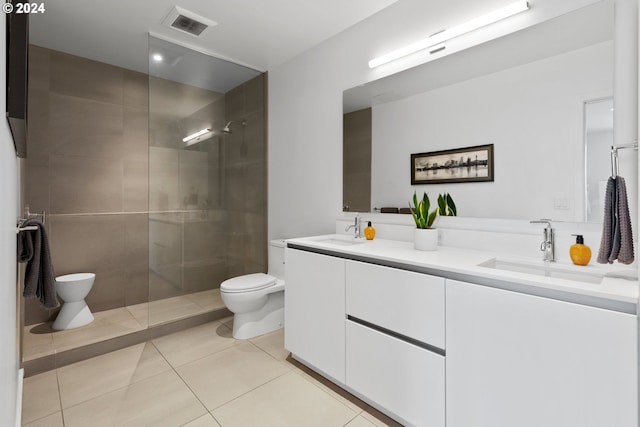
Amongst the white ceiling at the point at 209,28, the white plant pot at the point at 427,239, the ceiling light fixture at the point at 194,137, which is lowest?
the white plant pot at the point at 427,239

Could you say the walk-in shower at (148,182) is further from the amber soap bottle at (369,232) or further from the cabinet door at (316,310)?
the amber soap bottle at (369,232)

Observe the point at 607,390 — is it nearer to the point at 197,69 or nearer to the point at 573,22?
the point at 573,22

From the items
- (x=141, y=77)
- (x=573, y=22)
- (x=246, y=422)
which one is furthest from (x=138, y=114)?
(x=573, y=22)

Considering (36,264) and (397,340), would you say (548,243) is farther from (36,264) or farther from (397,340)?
(36,264)

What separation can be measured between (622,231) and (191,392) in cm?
220

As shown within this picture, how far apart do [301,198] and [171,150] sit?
1.19 metres

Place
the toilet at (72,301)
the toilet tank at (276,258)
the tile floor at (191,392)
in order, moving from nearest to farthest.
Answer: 1. the tile floor at (191,392)
2. the toilet at (72,301)
3. the toilet tank at (276,258)

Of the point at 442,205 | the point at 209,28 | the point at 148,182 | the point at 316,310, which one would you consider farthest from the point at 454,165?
the point at 148,182

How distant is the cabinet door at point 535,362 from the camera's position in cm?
97

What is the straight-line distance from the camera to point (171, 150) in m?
2.72

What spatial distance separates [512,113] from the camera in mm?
1642

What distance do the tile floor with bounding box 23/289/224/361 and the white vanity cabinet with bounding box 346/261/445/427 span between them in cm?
173

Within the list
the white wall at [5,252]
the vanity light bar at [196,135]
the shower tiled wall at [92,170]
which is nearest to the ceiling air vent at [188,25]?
the vanity light bar at [196,135]

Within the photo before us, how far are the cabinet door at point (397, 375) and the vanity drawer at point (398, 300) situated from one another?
0.07 metres
